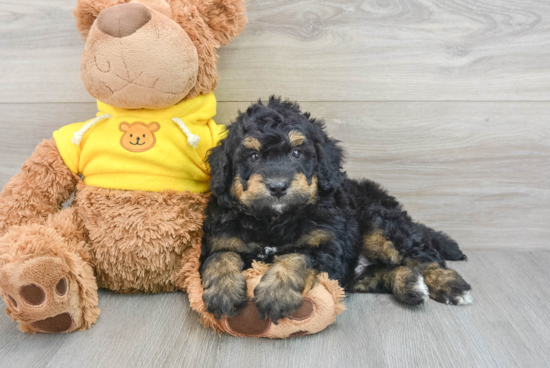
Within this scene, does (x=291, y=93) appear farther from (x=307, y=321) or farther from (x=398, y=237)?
(x=307, y=321)

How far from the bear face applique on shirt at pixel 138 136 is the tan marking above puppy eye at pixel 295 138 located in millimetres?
624

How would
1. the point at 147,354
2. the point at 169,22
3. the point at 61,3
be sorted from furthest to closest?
the point at 61,3 < the point at 169,22 < the point at 147,354

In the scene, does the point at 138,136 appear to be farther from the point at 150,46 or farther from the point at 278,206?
the point at 278,206

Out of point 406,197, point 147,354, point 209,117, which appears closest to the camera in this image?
point 147,354

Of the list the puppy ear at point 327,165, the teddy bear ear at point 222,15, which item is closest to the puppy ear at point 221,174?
the puppy ear at point 327,165

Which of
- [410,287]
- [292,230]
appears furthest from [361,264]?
[292,230]

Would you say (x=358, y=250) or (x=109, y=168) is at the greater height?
(x=109, y=168)

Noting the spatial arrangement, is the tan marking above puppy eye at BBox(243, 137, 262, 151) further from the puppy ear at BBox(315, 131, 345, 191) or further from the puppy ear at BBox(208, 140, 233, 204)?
the puppy ear at BBox(315, 131, 345, 191)

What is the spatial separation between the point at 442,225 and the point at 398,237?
66 cm

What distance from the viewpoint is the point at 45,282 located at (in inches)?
60.5

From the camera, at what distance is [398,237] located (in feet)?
6.73

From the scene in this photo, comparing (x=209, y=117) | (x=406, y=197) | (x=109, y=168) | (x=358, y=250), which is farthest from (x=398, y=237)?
(x=109, y=168)

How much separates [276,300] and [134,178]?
85 cm

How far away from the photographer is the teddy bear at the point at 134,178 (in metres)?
1.65
